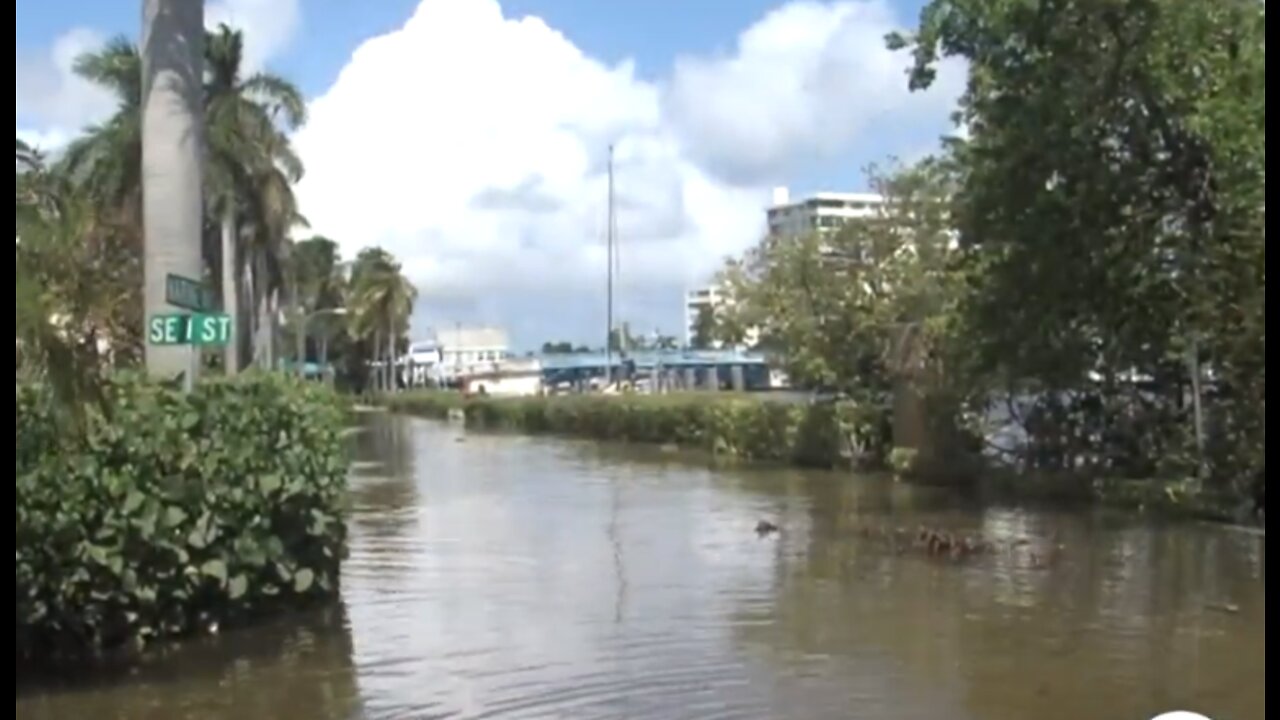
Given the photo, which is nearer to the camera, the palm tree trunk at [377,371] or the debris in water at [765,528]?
the debris in water at [765,528]

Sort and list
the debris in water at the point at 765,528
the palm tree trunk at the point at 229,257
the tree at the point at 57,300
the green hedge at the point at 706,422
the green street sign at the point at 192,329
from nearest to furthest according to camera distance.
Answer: the tree at the point at 57,300
the green street sign at the point at 192,329
the debris in water at the point at 765,528
the green hedge at the point at 706,422
the palm tree trunk at the point at 229,257

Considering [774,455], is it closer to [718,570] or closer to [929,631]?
[718,570]

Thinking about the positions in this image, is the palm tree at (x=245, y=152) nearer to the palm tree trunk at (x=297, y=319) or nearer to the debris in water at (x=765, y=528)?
the palm tree trunk at (x=297, y=319)

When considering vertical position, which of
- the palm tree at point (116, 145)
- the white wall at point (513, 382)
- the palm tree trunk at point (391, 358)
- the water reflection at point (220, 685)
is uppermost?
the palm tree at point (116, 145)

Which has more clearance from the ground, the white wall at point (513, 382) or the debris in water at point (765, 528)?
the white wall at point (513, 382)

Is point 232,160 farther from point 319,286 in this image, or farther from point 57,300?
point 319,286

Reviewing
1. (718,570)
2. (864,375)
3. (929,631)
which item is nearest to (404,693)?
(929,631)

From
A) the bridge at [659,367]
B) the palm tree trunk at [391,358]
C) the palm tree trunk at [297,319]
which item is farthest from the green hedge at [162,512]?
the palm tree trunk at [391,358]

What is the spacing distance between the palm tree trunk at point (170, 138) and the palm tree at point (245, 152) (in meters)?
25.4

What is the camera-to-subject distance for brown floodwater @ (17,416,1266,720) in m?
9.04

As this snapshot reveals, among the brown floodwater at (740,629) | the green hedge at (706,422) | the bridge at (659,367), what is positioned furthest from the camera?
the bridge at (659,367)

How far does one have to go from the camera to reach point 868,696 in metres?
9.14

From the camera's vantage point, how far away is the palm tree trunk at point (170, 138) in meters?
12.6

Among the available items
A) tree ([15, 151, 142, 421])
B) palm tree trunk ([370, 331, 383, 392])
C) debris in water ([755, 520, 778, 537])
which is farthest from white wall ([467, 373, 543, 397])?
tree ([15, 151, 142, 421])
